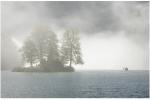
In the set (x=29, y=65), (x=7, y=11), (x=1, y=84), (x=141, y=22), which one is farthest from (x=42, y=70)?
(x=141, y=22)

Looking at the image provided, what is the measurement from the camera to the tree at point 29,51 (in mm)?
7434

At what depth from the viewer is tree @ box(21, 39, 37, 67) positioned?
743cm

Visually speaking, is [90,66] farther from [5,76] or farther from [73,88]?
[5,76]

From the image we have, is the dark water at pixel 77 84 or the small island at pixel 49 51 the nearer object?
the dark water at pixel 77 84

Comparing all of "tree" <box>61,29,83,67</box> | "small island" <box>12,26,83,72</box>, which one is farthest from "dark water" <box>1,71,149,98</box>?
"tree" <box>61,29,83,67</box>

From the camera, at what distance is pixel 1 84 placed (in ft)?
24.0

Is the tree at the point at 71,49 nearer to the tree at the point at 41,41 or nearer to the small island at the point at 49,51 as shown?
the small island at the point at 49,51

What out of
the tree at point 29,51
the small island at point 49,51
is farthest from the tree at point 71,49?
the tree at point 29,51

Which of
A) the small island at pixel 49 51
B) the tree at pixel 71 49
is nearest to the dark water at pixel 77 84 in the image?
the small island at pixel 49 51

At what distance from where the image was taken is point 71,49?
7469mm

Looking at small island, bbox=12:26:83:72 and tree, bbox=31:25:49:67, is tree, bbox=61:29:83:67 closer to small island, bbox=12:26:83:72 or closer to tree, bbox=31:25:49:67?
small island, bbox=12:26:83:72

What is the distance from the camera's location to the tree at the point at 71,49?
7.45 meters

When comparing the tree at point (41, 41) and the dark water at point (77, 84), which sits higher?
the tree at point (41, 41)

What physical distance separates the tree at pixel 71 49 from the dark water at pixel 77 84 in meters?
0.25
